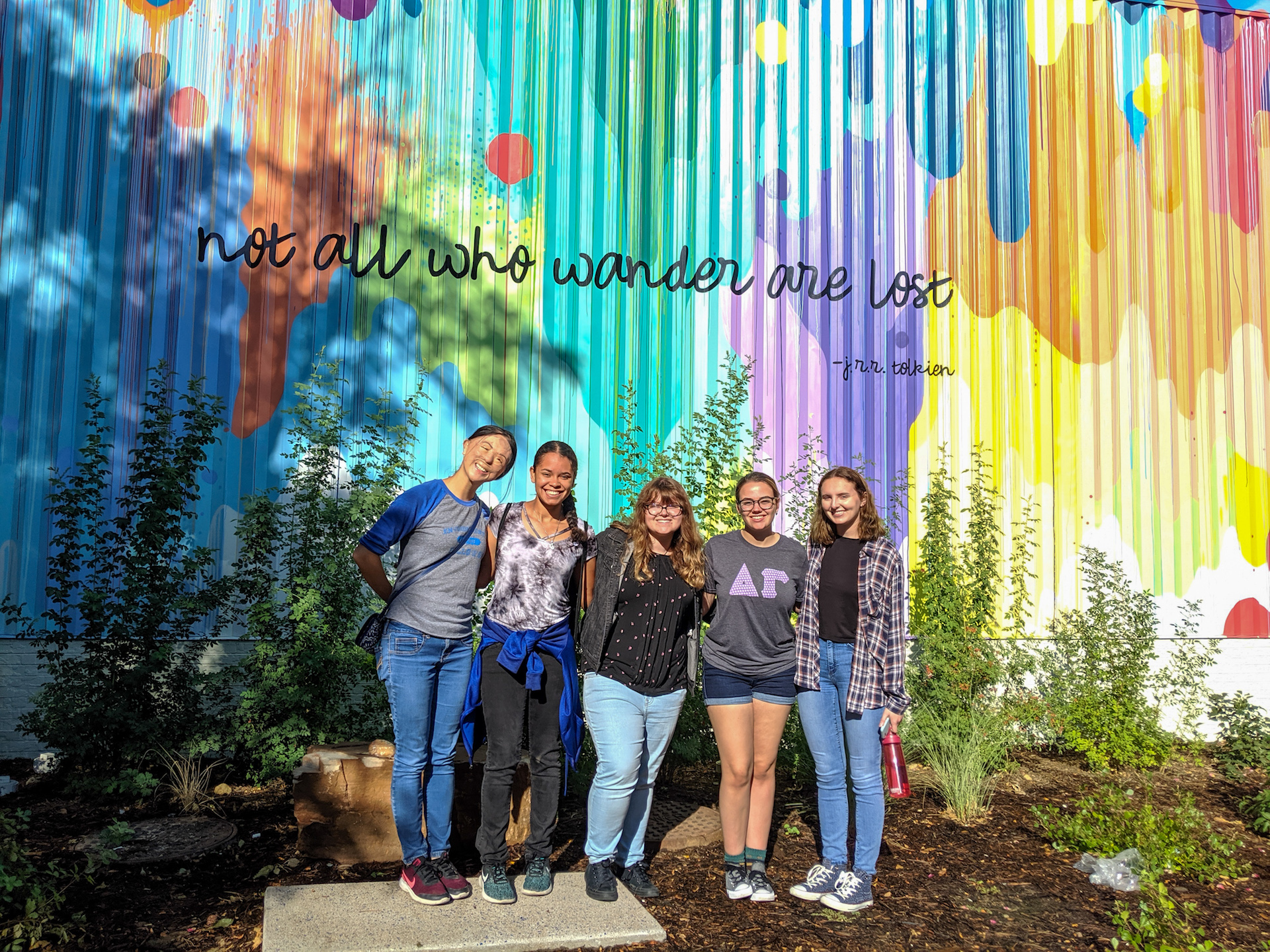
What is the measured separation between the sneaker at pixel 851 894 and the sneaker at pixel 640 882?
787mm

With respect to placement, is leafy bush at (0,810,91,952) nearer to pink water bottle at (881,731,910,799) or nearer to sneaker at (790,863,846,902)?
sneaker at (790,863,846,902)

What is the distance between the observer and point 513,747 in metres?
3.64

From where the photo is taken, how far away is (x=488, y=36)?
23.9 feet

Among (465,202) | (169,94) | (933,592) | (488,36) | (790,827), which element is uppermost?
(488,36)

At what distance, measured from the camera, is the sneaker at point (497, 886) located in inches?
142

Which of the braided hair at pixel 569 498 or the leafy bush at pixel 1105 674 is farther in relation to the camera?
the leafy bush at pixel 1105 674

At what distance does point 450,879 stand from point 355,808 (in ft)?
2.89

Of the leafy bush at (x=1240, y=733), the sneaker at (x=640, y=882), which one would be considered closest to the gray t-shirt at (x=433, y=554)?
the sneaker at (x=640, y=882)

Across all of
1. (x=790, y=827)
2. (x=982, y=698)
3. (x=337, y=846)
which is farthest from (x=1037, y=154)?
(x=337, y=846)

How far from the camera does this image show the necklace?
12.4 ft

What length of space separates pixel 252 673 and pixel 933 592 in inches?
200

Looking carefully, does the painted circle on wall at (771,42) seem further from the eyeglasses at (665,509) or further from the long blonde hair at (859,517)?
the eyeglasses at (665,509)

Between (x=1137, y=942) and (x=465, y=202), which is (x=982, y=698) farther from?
(x=465, y=202)

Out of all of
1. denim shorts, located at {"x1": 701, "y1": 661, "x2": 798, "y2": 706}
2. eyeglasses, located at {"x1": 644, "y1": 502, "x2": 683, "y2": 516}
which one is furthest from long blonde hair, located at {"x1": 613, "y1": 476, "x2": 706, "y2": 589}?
denim shorts, located at {"x1": 701, "y1": 661, "x2": 798, "y2": 706}
